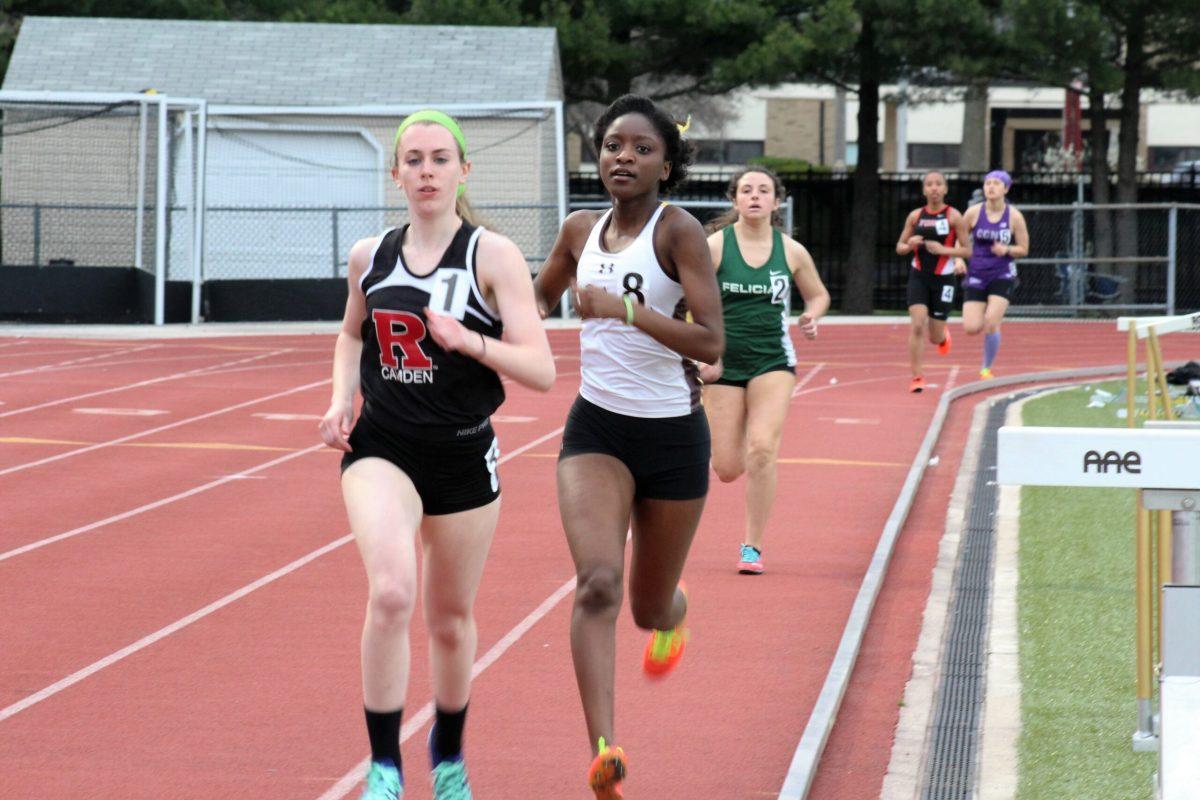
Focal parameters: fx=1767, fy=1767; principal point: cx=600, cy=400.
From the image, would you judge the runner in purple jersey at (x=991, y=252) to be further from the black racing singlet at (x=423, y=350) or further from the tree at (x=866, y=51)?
the black racing singlet at (x=423, y=350)

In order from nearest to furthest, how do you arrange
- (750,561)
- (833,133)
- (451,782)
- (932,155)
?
(451,782) < (750,561) < (833,133) < (932,155)

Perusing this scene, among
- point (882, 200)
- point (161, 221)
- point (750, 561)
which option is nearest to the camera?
point (750, 561)

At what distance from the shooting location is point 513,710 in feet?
20.2

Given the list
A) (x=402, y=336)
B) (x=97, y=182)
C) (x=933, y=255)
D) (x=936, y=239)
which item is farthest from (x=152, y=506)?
(x=97, y=182)

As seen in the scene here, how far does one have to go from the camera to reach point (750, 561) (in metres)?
8.61

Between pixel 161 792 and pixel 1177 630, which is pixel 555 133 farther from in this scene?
pixel 1177 630

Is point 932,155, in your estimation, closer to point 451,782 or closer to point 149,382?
point 149,382

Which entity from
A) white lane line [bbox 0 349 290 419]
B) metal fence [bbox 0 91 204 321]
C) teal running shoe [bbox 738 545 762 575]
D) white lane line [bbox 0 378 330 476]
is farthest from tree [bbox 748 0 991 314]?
teal running shoe [bbox 738 545 762 575]

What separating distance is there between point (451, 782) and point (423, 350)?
3.91 ft

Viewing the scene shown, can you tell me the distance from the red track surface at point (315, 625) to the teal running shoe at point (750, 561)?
110 millimetres

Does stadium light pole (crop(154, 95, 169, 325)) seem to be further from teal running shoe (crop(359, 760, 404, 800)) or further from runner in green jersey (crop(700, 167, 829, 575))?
teal running shoe (crop(359, 760, 404, 800))

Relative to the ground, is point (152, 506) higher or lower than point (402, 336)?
lower

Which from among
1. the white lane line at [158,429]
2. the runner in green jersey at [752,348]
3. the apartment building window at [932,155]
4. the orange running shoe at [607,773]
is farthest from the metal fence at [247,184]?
the apartment building window at [932,155]

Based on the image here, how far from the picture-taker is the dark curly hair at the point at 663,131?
17.7 ft
